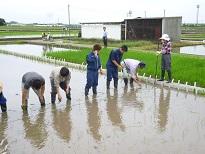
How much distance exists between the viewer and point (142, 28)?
3067cm

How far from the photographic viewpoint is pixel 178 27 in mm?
29625

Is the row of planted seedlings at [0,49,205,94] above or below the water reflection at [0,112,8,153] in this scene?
above

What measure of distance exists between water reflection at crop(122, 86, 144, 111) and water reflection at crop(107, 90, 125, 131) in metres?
0.23

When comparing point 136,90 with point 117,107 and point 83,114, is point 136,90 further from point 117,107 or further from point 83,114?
point 83,114

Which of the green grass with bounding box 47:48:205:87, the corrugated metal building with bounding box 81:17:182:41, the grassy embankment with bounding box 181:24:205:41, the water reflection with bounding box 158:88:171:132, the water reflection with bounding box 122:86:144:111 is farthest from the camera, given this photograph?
the grassy embankment with bounding box 181:24:205:41

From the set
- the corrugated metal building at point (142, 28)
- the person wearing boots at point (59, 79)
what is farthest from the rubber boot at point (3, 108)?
the corrugated metal building at point (142, 28)

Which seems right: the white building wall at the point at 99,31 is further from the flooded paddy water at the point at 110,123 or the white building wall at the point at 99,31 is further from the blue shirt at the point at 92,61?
the blue shirt at the point at 92,61

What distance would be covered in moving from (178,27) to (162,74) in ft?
61.0

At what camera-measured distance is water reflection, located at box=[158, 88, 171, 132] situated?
762 centimetres

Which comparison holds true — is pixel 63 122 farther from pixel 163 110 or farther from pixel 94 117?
pixel 163 110

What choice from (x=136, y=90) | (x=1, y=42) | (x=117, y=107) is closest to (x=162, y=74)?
(x=136, y=90)

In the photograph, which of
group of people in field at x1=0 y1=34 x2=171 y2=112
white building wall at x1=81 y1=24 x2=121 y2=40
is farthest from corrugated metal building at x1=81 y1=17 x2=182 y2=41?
group of people in field at x1=0 y1=34 x2=171 y2=112

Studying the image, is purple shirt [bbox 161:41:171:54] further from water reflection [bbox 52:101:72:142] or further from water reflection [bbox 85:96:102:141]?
water reflection [bbox 52:101:72:142]

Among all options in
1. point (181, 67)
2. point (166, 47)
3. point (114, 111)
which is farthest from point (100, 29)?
point (114, 111)
